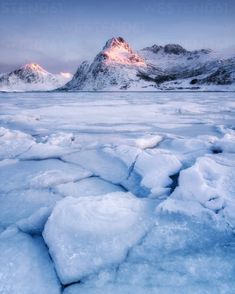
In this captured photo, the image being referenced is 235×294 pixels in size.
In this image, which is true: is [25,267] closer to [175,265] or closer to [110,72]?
[175,265]

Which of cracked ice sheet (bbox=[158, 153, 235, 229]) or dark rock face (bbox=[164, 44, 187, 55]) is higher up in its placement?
dark rock face (bbox=[164, 44, 187, 55])

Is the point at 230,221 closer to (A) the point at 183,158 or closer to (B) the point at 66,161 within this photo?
(A) the point at 183,158

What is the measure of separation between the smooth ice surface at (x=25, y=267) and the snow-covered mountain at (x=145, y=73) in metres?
60.1

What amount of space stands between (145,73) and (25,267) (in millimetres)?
97273

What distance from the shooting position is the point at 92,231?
4.80 ft

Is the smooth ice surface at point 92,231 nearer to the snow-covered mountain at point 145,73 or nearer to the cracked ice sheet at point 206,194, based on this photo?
the cracked ice sheet at point 206,194

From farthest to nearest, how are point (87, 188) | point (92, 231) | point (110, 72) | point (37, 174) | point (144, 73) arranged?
1. point (110, 72)
2. point (144, 73)
3. point (37, 174)
4. point (87, 188)
5. point (92, 231)

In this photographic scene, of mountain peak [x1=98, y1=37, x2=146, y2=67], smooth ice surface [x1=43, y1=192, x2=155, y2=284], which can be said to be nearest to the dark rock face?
mountain peak [x1=98, y1=37, x2=146, y2=67]

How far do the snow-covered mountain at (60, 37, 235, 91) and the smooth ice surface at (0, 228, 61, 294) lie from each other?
6009 cm

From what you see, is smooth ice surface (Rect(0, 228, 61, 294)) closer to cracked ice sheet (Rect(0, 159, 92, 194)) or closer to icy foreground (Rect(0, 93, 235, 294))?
icy foreground (Rect(0, 93, 235, 294))

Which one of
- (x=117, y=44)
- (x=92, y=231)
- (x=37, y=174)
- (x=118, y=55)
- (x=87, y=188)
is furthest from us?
(x=117, y=44)

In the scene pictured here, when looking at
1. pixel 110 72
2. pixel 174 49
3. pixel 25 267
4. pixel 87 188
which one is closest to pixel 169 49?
pixel 174 49

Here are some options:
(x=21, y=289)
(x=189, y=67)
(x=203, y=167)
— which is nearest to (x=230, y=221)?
(x=203, y=167)

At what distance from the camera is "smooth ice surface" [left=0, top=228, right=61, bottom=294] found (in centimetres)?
114
